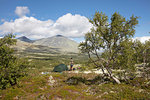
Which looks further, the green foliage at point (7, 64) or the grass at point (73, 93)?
Result: the green foliage at point (7, 64)

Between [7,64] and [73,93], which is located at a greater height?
[7,64]

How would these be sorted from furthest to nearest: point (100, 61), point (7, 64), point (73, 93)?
point (100, 61), point (7, 64), point (73, 93)

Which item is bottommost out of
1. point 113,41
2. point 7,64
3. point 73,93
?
point 73,93

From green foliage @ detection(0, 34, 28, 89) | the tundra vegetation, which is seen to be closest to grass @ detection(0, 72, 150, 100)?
the tundra vegetation

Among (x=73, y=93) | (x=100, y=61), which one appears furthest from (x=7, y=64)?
(x=100, y=61)

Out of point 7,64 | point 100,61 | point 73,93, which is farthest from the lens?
point 100,61

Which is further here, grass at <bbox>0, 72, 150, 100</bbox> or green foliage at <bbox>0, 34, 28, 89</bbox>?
green foliage at <bbox>0, 34, 28, 89</bbox>

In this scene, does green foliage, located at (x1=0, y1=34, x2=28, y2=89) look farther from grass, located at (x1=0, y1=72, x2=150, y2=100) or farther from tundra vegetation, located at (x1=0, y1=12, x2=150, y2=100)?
grass, located at (x1=0, y1=72, x2=150, y2=100)

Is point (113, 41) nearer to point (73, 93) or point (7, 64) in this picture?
point (73, 93)

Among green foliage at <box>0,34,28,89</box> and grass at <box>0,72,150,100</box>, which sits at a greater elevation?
green foliage at <box>0,34,28,89</box>

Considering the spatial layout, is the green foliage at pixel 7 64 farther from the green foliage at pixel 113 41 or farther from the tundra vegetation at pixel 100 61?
the green foliage at pixel 113 41

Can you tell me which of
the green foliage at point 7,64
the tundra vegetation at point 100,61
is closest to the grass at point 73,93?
the tundra vegetation at point 100,61

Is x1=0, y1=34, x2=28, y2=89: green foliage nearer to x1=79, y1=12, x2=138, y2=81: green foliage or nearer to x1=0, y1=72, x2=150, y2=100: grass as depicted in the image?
x1=0, y1=72, x2=150, y2=100: grass

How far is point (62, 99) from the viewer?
14.0 m
